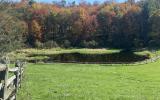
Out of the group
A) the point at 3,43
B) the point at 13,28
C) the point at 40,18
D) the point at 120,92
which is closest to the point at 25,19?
the point at 40,18

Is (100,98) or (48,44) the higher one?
(100,98)

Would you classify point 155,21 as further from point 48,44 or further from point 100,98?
point 100,98

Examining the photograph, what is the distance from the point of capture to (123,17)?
157750 mm

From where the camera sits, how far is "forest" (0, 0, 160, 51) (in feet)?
468

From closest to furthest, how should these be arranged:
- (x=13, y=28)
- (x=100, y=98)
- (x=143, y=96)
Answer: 1. (x=100, y=98)
2. (x=143, y=96)
3. (x=13, y=28)

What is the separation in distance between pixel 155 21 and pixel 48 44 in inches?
1416

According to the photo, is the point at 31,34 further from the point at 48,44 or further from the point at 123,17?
the point at 123,17

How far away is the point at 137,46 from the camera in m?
141

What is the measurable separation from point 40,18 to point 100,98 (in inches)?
5611

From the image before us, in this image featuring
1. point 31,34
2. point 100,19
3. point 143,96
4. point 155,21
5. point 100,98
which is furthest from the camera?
point 100,19

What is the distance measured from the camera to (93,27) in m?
161

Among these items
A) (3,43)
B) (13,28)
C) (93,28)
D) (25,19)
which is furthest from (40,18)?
(3,43)

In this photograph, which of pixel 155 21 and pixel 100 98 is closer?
pixel 100 98

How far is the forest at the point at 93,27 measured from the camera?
142 m
